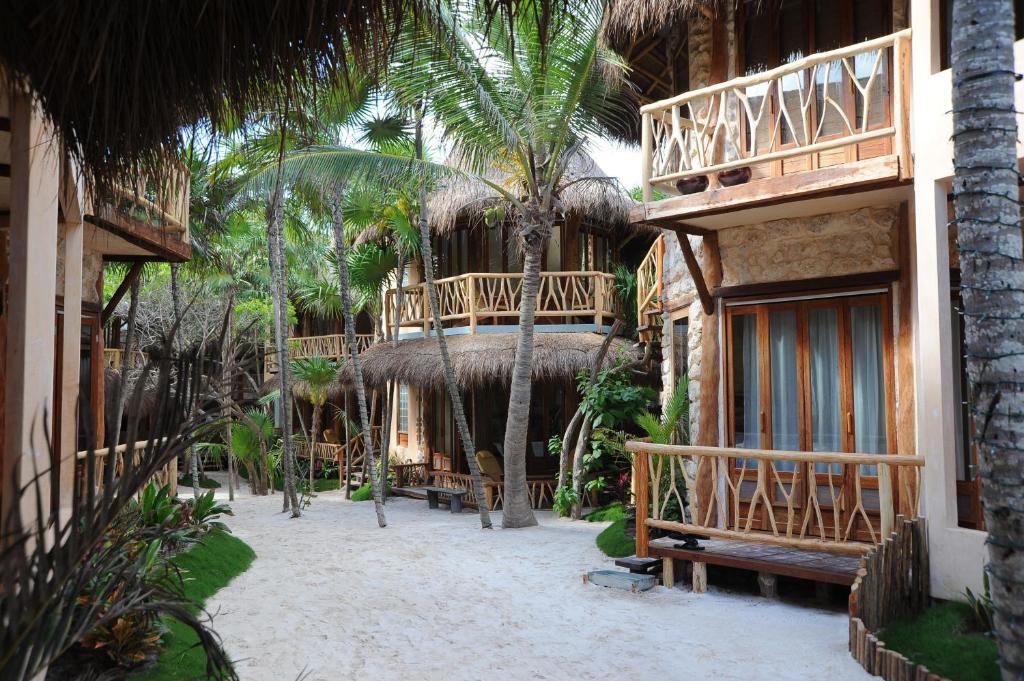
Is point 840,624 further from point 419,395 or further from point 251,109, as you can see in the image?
point 419,395

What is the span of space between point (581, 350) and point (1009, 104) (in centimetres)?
1033

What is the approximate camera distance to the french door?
7.73m

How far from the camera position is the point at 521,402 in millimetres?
11539

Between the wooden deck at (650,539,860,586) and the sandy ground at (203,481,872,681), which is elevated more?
the wooden deck at (650,539,860,586)

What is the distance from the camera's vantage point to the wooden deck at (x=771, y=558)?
21.7 ft

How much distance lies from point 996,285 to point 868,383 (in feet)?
13.5

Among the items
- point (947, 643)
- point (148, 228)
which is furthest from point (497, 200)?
point (947, 643)

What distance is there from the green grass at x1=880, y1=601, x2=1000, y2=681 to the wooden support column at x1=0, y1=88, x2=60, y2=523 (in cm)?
460

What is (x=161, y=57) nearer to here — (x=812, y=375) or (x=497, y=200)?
(x=812, y=375)

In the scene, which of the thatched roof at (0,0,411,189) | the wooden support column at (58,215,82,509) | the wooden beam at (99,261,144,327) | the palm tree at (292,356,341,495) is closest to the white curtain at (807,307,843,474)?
the thatched roof at (0,0,411,189)

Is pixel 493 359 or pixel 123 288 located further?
pixel 493 359

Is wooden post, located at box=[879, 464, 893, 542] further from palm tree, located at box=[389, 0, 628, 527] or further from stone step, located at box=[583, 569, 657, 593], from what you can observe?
palm tree, located at box=[389, 0, 628, 527]

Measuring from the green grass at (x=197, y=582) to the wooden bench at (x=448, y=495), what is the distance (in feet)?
15.8

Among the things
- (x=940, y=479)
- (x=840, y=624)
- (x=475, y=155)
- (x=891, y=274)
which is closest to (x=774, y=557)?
(x=840, y=624)
